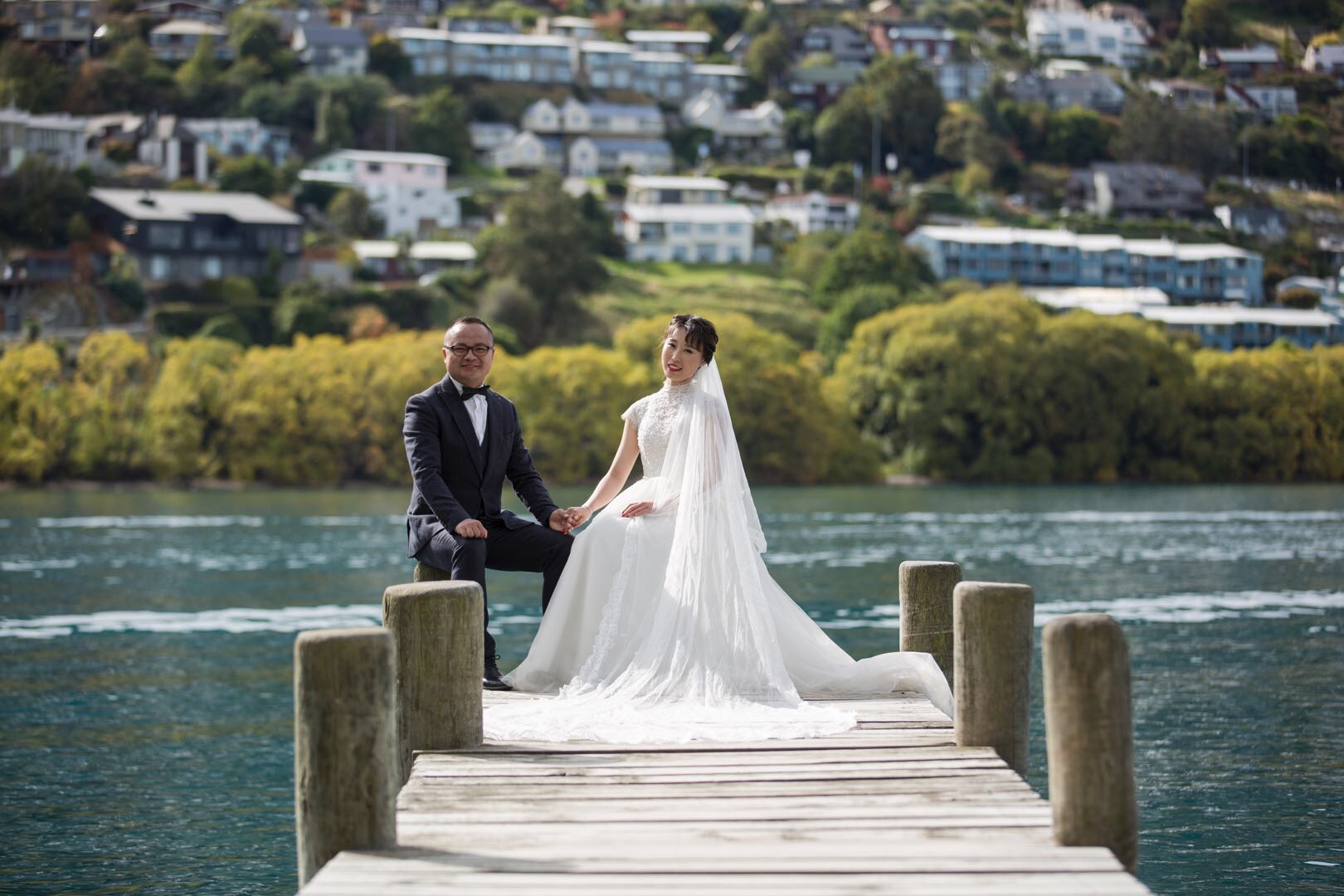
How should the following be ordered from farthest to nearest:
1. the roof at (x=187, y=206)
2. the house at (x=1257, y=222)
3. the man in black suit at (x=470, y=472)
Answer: the house at (x=1257, y=222), the roof at (x=187, y=206), the man in black suit at (x=470, y=472)

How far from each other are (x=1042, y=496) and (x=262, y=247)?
191ft

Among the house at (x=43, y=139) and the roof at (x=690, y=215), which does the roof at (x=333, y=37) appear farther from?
the roof at (x=690, y=215)

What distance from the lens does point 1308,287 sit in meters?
130

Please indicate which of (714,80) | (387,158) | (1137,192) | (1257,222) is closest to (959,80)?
(714,80)

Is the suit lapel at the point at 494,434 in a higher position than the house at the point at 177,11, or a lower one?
lower

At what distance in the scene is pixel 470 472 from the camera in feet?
36.2

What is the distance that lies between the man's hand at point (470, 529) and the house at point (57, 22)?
168 meters

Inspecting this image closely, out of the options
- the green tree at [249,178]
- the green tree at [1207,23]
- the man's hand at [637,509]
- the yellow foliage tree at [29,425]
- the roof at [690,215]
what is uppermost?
the green tree at [1207,23]

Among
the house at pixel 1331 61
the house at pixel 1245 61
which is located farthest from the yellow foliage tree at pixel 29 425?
the house at pixel 1245 61

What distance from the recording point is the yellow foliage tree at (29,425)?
6962 centimetres

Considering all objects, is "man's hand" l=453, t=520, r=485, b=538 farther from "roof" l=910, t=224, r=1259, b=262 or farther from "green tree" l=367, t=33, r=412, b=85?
"green tree" l=367, t=33, r=412, b=85

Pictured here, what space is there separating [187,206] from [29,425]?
41.5m

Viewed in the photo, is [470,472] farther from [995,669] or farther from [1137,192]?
[1137,192]

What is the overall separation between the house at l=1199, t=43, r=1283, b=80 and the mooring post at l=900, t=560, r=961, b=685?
16721cm
